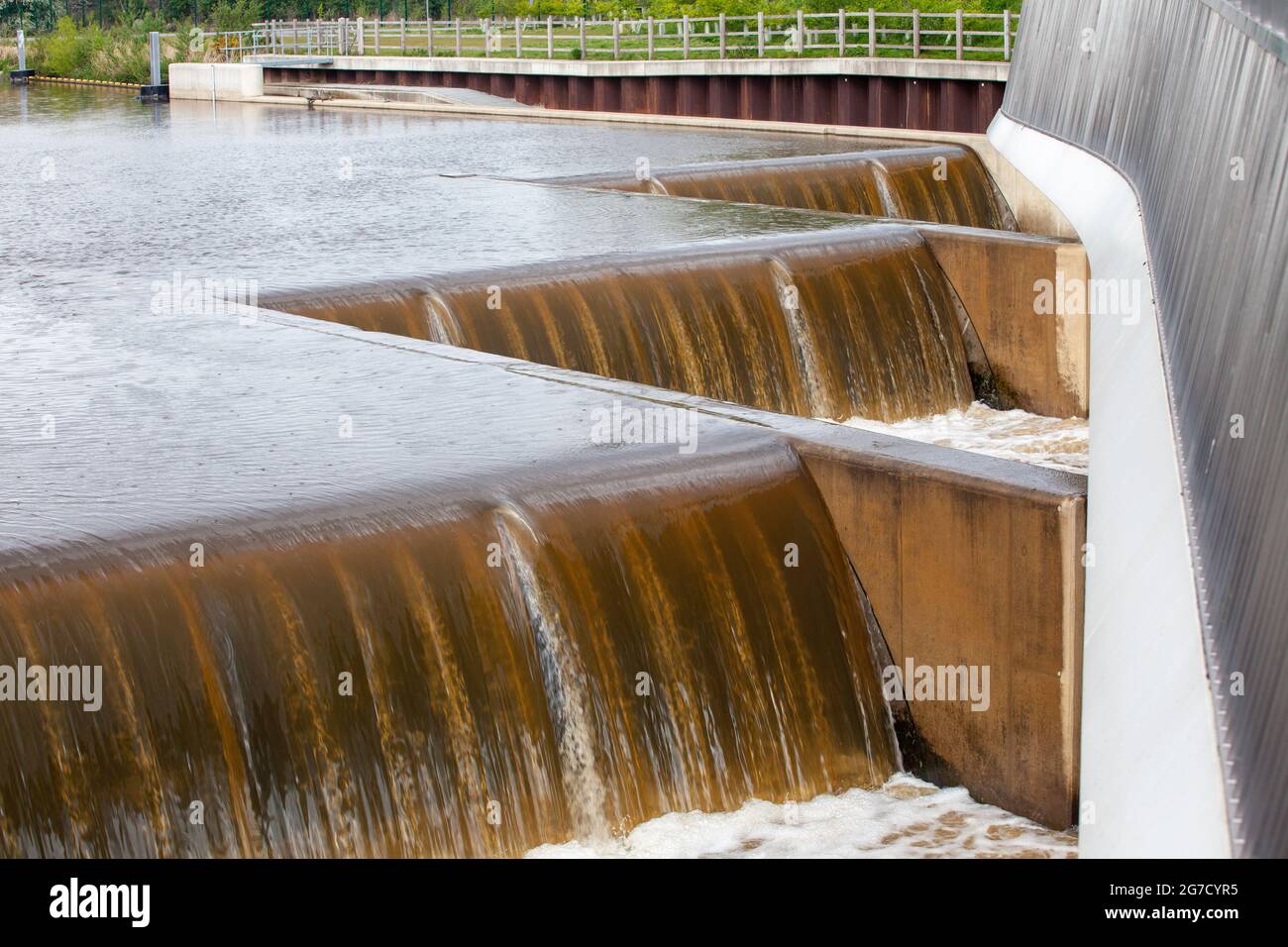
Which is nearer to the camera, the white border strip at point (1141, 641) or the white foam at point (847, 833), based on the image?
the white border strip at point (1141, 641)

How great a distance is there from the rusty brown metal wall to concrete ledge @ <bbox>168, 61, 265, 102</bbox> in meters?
5.06

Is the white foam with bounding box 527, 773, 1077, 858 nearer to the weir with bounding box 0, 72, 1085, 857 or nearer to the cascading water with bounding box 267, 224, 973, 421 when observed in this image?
the weir with bounding box 0, 72, 1085, 857

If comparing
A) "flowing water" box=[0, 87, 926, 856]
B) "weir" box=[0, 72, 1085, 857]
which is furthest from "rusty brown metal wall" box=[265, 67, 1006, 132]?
"weir" box=[0, 72, 1085, 857]

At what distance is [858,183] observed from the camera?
18906 millimetres

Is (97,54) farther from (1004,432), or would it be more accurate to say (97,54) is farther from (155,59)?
(1004,432)

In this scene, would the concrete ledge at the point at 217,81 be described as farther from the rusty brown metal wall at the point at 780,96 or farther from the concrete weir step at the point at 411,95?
the rusty brown metal wall at the point at 780,96

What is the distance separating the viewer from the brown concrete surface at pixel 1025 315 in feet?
44.2

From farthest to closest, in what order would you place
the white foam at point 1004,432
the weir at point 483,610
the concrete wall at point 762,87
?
the concrete wall at point 762,87 < the white foam at point 1004,432 < the weir at point 483,610

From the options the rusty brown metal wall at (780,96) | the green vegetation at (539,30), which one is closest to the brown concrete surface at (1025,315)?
the rusty brown metal wall at (780,96)

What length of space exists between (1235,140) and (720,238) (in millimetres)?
7965

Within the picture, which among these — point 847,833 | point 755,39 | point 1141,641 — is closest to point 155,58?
point 755,39

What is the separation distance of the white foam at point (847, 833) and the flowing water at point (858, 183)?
10.9 meters

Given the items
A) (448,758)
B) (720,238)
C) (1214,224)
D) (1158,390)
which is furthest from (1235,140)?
(720,238)

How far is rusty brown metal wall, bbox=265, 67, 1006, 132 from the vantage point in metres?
28.7
